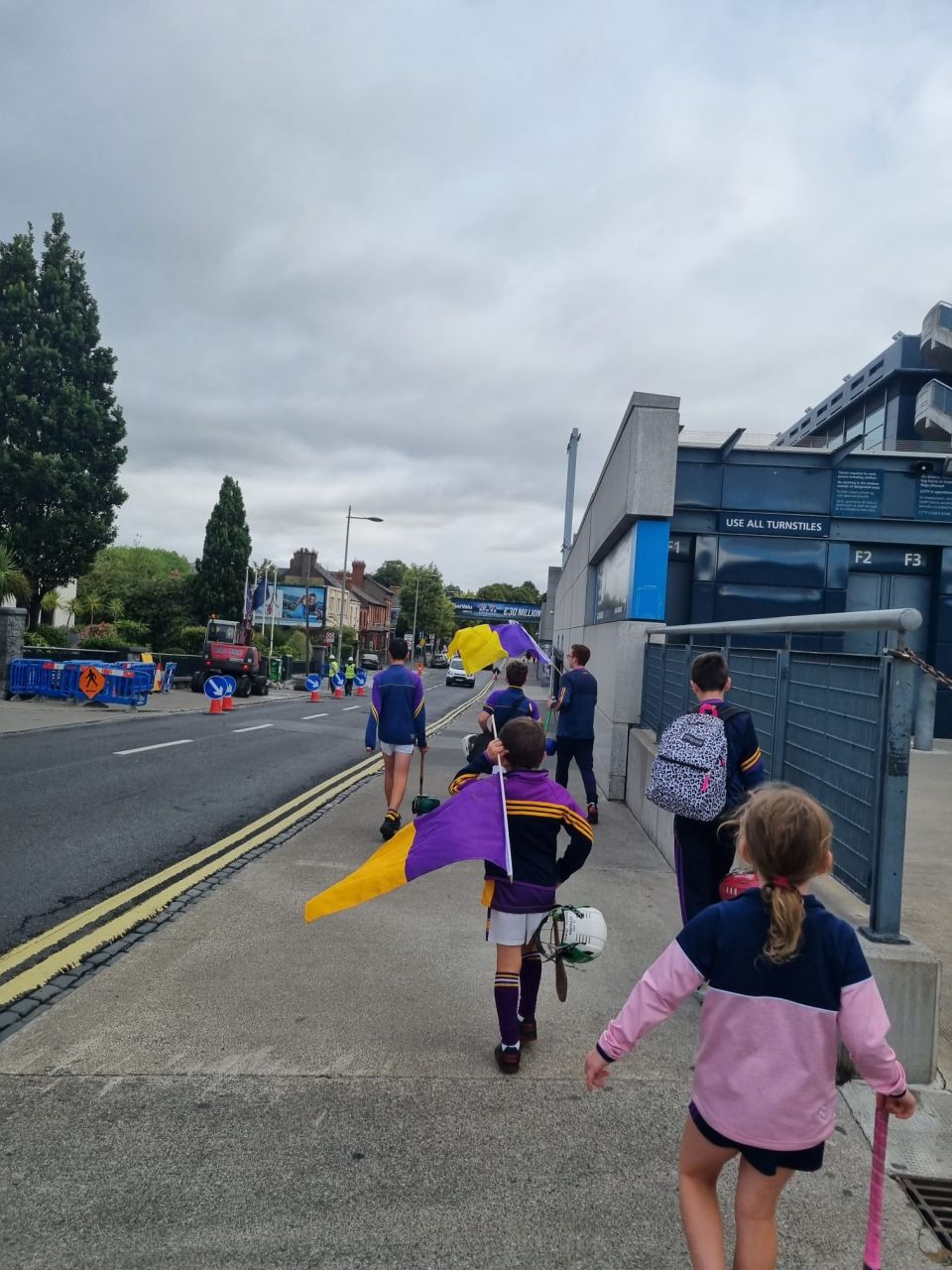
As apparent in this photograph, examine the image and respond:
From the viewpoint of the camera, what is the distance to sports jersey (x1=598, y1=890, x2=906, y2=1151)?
7.13ft

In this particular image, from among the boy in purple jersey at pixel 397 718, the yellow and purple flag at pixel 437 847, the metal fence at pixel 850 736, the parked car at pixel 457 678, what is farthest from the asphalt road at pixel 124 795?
the parked car at pixel 457 678

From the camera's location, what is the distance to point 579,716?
890 centimetres

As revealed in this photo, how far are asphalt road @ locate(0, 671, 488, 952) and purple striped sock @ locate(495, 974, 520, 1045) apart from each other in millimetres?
3088

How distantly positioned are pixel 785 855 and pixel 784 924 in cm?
16

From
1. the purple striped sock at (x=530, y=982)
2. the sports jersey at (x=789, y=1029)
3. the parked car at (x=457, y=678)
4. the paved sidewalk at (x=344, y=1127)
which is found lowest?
the parked car at (x=457, y=678)

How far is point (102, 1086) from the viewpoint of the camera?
3590 millimetres

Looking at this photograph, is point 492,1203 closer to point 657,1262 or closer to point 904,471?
point 657,1262

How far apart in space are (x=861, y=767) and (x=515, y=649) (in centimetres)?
576

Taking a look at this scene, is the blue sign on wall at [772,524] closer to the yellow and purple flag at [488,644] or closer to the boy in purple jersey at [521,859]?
the yellow and purple flag at [488,644]

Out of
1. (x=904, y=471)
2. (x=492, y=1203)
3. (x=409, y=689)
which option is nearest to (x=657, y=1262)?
(x=492, y=1203)

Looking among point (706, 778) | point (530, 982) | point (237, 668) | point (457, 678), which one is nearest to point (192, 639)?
point (237, 668)

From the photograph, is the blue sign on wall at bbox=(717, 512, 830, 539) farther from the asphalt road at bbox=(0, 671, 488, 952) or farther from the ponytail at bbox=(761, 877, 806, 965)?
the ponytail at bbox=(761, 877, 806, 965)

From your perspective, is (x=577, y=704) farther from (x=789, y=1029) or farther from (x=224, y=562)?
(x=224, y=562)

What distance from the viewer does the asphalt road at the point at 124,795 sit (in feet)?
21.8
